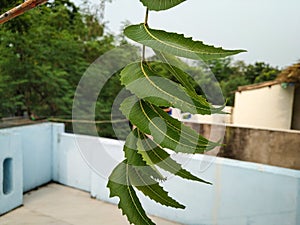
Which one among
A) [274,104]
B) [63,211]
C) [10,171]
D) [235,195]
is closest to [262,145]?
[274,104]

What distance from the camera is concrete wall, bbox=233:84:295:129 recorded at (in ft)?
21.3

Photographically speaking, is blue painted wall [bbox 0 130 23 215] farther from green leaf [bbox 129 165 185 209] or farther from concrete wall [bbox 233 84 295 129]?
concrete wall [bbox 233 84 295 129]

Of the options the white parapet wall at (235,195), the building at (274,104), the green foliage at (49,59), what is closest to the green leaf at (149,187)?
the white parapet wall at (235,195)

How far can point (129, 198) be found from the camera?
29 centimetres

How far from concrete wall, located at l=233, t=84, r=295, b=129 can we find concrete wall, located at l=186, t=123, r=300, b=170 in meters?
1.90

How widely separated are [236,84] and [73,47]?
194 inches

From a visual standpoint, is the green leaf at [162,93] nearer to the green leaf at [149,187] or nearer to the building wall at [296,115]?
the green leaf at [149,187]

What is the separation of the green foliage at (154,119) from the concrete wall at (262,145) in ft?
14.5

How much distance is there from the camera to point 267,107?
21.9 feet

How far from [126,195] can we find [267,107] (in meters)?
6.94

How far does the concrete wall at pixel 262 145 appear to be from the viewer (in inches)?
185

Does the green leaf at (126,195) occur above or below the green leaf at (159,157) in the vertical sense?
below

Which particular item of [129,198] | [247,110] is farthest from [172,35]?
[247,110]

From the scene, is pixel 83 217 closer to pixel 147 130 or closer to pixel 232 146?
pixel 232 146
